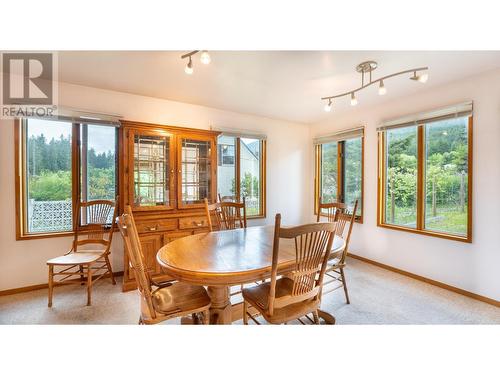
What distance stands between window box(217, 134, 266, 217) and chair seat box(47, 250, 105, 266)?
6.02 feet

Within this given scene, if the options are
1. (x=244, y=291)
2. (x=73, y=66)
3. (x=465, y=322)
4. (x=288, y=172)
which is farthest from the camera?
(x=288, y=172)

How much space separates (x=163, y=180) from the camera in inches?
111

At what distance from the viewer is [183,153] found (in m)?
2.95

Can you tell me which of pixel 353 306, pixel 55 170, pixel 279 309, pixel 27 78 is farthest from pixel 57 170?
pixel 353 306

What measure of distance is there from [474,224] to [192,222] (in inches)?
126

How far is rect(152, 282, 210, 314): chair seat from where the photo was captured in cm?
137

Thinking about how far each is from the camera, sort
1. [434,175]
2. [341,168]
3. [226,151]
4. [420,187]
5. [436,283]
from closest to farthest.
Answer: [436,283] < [434,175] < [420,187] < [226,151] < [341,168]

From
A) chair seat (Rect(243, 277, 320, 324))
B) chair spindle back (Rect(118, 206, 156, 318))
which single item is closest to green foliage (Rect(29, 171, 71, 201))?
chair spindle back (Rect(118, 206, 156, 318))

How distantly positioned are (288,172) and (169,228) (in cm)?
245

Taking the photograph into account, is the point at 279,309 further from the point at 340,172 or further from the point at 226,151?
the point at 340,172

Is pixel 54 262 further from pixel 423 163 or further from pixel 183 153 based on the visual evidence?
pixel 423 163

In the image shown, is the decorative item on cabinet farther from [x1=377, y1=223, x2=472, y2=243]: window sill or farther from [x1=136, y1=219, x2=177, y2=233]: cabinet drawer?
[x1=377, y1=223, x2=472, y2=243]: window sill
